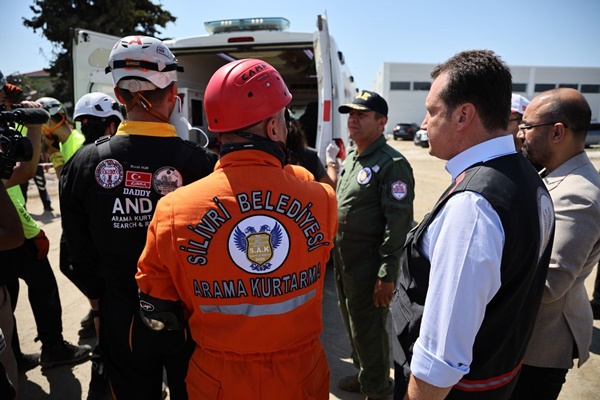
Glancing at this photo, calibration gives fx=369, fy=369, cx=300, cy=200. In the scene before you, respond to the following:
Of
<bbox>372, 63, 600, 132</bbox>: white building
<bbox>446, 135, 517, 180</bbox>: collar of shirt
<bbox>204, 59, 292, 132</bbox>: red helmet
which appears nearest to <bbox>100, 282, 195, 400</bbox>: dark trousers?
<bbox>204, 59, 292, 132</bbox>: red helmet

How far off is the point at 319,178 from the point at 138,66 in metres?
2.07

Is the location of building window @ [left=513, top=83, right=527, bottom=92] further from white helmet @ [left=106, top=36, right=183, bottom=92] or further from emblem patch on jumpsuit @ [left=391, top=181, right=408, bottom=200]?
white helmet @ [left=106, top=36, right=183, bottom=92]

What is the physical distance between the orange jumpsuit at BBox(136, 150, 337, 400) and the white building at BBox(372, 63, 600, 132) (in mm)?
43375

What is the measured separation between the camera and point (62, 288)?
4.69 metres

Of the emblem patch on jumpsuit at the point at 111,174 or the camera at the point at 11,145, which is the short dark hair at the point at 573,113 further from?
the camera at the point at 11,145

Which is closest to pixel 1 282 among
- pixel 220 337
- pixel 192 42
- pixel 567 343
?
pixel 220 337

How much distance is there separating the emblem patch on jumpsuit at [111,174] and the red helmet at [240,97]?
2.05ft

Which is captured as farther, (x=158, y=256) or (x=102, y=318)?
(x=102, y=318)

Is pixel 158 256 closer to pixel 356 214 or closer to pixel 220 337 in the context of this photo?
pixel 220 337

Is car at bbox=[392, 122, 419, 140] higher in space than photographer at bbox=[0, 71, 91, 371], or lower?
lower

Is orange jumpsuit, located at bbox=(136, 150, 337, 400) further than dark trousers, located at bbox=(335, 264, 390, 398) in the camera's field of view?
No

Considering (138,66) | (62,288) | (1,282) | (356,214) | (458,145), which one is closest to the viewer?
(458,145)

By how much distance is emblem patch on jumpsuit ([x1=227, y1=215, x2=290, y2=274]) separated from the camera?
1.27 metres

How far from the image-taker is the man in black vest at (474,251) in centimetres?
105
